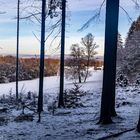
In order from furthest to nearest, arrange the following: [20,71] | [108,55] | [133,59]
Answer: [20,71], [133,59], [108,55]

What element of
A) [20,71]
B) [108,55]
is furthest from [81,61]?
[108,55]

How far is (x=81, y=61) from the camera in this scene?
262 ft

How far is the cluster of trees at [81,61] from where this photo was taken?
78688 mm

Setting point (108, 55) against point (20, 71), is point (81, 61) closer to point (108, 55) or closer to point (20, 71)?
point (20, 71)

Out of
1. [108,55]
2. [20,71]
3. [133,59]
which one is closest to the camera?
[108,55]

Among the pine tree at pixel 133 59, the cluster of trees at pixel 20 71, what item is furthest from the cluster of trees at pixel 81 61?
the pine tree at pixel 133 59

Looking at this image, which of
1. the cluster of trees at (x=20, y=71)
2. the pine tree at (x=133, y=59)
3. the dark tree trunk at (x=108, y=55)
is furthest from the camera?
the cluster of trees at (x=20, y=71)

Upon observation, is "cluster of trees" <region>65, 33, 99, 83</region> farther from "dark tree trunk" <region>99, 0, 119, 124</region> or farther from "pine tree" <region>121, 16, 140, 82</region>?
"dark tree trunk" <region>99, 0, 119, 124</region>

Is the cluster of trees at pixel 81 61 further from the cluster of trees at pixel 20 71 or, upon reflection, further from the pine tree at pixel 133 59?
the pine tree at pixel 133 59

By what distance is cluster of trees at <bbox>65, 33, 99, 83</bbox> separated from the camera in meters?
78.7

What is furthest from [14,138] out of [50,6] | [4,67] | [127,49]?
[4,67]

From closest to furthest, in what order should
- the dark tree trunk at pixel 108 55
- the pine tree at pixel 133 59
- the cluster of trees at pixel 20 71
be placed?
the dark tree trunk at pixel 108 55 → the pine tree at pixel 133 59 → the cluster of trees at pixel 20 71

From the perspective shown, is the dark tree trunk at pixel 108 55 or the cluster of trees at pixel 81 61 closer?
the dark tree trunk at pixel 108 55

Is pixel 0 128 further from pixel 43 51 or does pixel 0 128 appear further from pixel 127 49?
pixel 127 49
